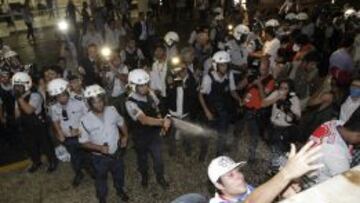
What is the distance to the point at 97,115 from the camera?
6.23 meters

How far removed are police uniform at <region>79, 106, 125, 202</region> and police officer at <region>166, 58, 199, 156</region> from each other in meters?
1.45

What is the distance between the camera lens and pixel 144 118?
21.4 ft

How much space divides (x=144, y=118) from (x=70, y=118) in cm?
A: 156

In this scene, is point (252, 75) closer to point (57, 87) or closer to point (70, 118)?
point (70, 118)

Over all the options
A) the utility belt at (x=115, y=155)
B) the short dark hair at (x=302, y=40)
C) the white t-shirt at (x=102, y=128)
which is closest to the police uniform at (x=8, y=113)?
the white t-shirt at (x=102, y=128)

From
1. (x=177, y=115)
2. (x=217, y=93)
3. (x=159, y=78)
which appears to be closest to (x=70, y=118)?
(x=177, y=115)

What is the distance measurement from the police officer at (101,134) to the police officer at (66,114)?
0.97 m

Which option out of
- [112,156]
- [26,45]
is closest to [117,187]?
[112,156]

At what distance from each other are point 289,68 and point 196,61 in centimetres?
217

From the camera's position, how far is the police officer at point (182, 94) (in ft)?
24.7

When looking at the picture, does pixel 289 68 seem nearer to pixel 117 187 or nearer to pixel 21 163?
pixel 117 187

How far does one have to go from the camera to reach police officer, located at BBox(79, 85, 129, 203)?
6.17 metres

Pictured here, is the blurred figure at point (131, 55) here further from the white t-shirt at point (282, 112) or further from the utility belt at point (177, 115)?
the white t-shirt at point (282, 112)

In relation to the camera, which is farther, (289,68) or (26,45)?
(26,45)
